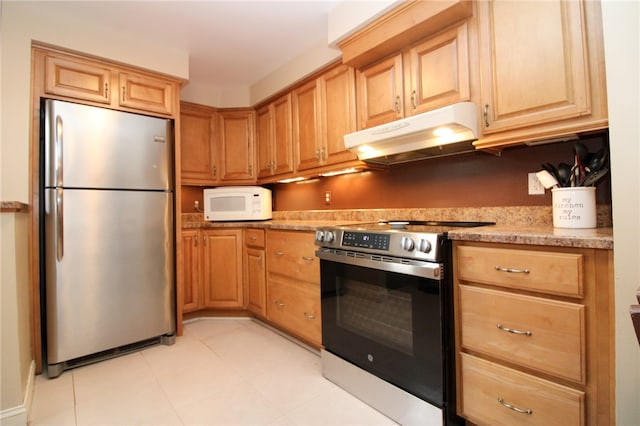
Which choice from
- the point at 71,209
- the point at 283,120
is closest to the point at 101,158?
the point at 71,209

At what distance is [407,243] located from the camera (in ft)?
4.61

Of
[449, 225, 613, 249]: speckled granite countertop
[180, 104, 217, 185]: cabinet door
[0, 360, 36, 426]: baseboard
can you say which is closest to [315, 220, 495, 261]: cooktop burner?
[449, 225, 613, 249]: speckled granite countertop

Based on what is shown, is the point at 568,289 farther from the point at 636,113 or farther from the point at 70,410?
the point at 70,410

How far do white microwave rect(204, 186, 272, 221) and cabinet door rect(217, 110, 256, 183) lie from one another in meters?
→ 0.34

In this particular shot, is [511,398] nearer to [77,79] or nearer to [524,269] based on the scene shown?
[524,269]

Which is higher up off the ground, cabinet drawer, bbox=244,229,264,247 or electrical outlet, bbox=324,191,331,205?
electrical outlet, bbox=324,191,331,205

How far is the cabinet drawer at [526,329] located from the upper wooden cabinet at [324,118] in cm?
132

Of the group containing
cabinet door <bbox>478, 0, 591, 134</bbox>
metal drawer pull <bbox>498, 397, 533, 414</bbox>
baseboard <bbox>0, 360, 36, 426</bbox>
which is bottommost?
baseboard <bbox>0, 360, 36, 426</bbox>

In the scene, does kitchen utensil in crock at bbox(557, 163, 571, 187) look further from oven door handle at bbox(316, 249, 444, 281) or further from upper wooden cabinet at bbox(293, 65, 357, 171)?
upper wooden cabinet at bbox(293, 65, 357, 171)

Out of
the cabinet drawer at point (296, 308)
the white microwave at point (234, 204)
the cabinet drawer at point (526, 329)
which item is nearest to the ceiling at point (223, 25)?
the white microwave at point (234, 204)

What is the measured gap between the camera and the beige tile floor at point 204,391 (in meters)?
1.54

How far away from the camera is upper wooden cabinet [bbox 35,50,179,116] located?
208 cm

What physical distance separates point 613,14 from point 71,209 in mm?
2807

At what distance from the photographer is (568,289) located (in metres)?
1.07
